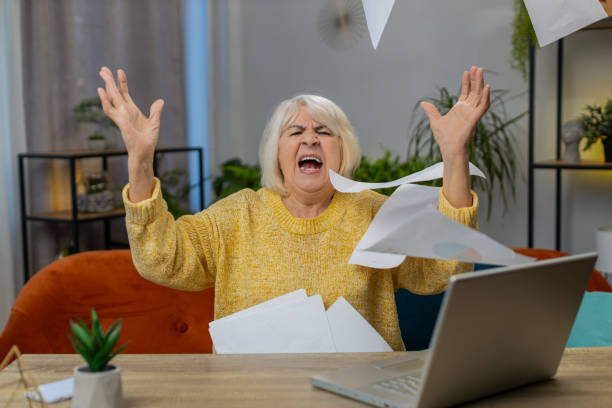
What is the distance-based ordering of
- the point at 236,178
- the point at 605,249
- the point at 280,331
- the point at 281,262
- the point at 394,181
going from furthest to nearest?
the point at 236,178 < the point at 605,249 < the point at 281,262 < the point at 280,331 < the point at 394,181

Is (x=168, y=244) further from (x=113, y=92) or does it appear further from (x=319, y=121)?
(x=319, y=121)

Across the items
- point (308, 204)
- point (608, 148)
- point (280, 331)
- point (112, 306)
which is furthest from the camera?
point (608, 148)

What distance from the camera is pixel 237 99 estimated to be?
4.70 meters

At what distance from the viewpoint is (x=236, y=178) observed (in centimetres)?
400

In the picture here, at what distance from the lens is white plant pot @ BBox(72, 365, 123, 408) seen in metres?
0.83

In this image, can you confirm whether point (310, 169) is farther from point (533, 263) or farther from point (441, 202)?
point (533, 263)

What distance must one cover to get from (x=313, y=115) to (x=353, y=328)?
57 cm

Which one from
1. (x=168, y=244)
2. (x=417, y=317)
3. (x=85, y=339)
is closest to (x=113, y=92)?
(x=168, y=244)

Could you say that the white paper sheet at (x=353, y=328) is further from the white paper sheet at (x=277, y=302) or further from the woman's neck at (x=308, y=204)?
the woman's neck at (x=308, y=204)

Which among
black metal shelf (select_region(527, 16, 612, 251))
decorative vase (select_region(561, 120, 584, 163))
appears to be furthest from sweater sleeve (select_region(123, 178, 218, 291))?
decorative vase (select_region(561, 120, 584, 163))

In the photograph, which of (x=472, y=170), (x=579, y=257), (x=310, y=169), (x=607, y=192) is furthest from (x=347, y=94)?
(x=579, y=257)

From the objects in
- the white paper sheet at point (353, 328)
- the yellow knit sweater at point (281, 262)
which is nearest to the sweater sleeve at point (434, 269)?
the yellow knit sweater at point (281, 262)

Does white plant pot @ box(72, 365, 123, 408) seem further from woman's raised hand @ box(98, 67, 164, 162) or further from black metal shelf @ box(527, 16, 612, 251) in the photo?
black metal shelf @ box(527, 16, 612, 251)

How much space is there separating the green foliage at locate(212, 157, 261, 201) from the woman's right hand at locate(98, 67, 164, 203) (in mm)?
2256
